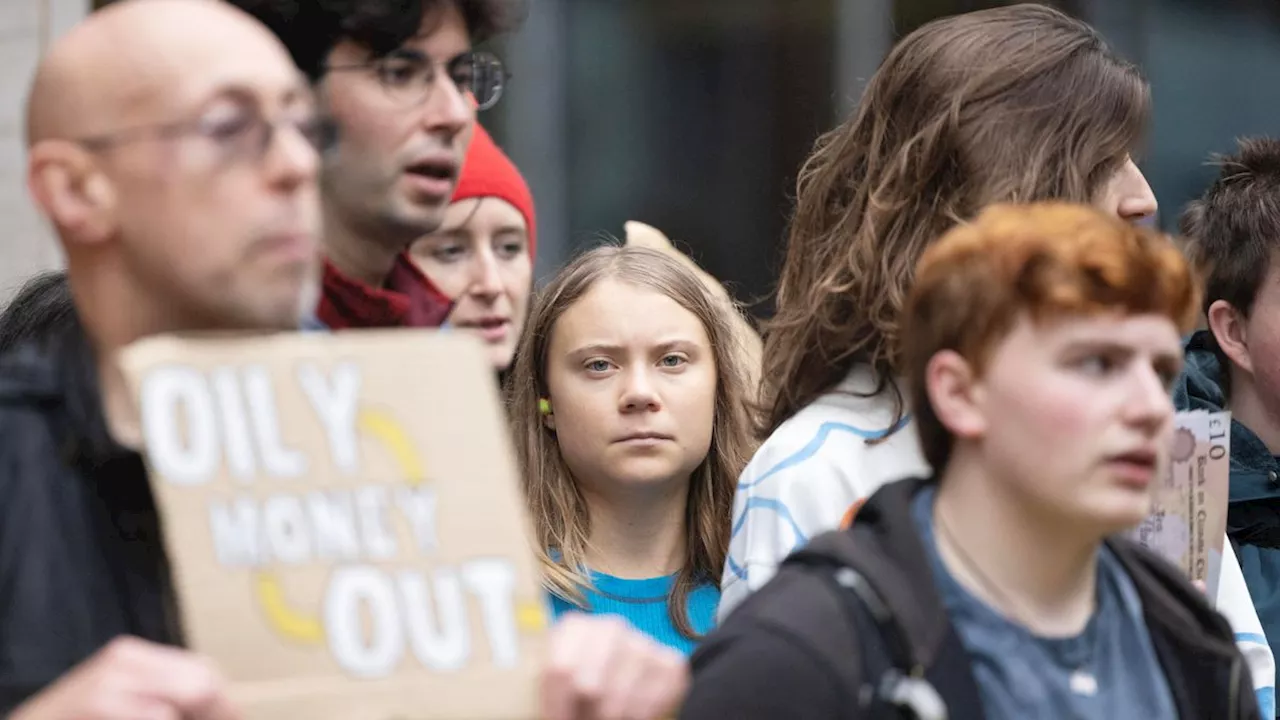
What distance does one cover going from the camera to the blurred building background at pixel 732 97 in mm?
8680

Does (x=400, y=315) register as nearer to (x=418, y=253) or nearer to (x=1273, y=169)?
(x=418, y=253)

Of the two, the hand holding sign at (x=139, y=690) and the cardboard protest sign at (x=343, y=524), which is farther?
the cardboard protest sign at (x=343, y=524)

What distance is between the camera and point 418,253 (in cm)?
350

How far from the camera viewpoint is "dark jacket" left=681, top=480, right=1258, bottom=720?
2.28m

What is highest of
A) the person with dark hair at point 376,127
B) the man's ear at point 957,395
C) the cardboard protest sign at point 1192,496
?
the person with dark hair at point 376,127


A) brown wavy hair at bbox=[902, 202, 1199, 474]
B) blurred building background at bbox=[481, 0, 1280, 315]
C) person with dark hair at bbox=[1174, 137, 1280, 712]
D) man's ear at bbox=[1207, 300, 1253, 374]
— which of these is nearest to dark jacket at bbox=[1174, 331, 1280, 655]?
person with dark hair at bbox=[1174, 137, 1280, 712]

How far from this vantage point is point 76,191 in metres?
2.16

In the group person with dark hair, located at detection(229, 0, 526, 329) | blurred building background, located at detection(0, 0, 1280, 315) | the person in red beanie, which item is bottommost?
blurred building background, located at detection(0, 0, 1280, 315)

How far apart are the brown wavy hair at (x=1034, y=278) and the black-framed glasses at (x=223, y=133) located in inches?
34.4

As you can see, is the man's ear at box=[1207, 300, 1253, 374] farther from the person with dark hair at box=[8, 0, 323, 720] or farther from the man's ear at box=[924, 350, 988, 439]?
the person with dark hair at box=[8, 0, 323, 720]

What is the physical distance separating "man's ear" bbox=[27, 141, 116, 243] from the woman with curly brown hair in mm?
1275

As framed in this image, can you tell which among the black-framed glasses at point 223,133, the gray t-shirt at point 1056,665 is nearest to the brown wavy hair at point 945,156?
the gray t-shirt at point 1056,665

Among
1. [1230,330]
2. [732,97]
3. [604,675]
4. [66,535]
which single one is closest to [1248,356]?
[1230,330]

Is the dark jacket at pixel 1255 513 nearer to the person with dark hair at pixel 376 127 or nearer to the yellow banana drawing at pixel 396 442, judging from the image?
the person with dark hair at pixel 376 127
